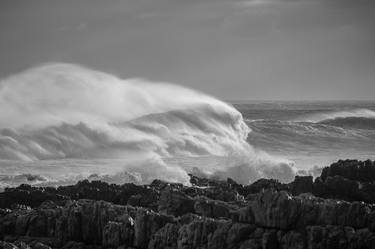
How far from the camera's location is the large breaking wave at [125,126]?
46.6 m

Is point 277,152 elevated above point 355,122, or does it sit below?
below

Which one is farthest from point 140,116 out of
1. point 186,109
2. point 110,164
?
point 110,164

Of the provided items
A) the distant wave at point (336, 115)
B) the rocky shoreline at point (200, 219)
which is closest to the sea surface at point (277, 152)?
the distant wave at point (336, 115)

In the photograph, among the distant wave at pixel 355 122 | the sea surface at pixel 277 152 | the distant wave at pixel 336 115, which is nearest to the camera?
the sea surface at pixel 277 152

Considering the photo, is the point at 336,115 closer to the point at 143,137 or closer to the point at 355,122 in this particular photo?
the point at 355,122

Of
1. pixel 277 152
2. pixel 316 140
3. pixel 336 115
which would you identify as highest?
pixel 336 115

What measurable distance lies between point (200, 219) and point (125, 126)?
2060 inches

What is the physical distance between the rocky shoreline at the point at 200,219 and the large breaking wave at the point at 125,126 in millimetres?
14642

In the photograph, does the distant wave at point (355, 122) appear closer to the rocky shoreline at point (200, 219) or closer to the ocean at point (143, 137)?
the ocean at point (143, 137)

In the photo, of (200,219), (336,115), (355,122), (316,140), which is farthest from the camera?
(336,115)

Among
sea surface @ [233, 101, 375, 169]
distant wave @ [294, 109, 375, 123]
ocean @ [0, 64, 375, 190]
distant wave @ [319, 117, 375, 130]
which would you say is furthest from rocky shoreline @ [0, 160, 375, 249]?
distant wave @ [294, 109, 375, 123]

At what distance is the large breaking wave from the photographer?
153 ft

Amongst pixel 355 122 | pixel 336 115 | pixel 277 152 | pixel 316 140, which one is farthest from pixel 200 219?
pixel 336 115

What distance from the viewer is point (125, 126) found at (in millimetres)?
72750
